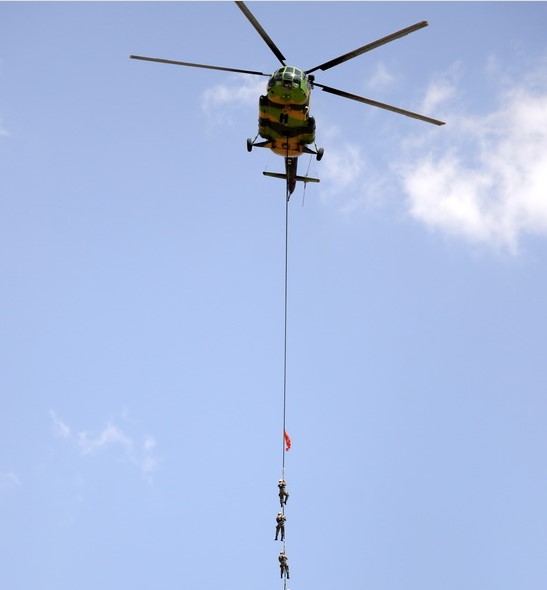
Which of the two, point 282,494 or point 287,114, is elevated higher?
point 287,114

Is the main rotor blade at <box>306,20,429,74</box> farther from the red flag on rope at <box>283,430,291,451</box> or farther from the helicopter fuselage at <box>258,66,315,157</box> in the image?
the red flag on rope at <box>283,430,291,451</box>

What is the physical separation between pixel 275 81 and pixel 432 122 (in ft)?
18.6

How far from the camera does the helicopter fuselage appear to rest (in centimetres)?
2538

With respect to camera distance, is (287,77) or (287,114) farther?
(287,114)

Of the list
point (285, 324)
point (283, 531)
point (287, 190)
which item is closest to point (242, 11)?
point (287, 190)

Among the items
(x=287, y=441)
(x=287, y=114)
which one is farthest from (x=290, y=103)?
(x=287, y=441)

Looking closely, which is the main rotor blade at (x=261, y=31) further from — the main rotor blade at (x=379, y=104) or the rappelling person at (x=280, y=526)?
the rappelling person at (x=280, y=526)

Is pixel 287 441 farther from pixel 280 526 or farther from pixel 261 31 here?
pixel 261 31

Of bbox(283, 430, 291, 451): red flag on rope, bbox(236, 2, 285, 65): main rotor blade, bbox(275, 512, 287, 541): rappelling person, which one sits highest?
bbox(236, 2, 285, 65): main rotor blade

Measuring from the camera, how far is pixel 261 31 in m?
25.5

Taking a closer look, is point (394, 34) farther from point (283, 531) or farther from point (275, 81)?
point (283, 531)

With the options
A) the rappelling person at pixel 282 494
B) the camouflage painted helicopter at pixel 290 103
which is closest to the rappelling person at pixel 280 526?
the rappelling person at pixel 282 494

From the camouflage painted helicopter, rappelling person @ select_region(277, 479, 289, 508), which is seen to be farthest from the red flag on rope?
the camouflage painted helicopter

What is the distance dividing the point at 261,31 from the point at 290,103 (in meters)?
2.39
